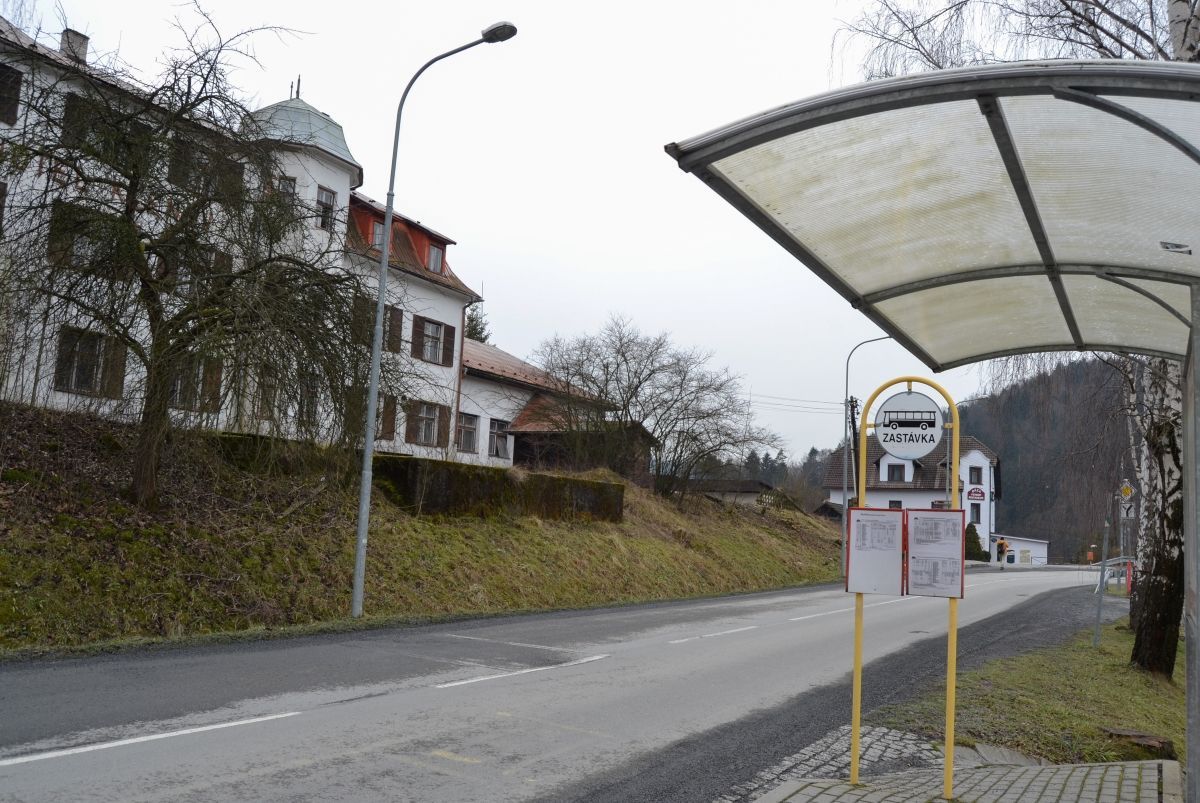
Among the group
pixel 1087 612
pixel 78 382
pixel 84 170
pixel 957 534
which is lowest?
pixel 1087 612

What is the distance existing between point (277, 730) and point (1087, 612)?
867 inches

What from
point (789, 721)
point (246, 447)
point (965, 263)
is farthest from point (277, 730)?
point (246, 447)

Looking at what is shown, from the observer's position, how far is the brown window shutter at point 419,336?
3484 centimetres

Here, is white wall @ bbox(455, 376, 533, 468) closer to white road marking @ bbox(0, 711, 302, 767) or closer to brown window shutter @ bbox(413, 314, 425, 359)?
brown window shutter @ bbox(413, 314, 425, 359)

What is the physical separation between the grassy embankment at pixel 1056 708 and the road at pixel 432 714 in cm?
75

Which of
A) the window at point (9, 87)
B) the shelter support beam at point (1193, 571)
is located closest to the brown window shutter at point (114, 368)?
the window at point (9, 87)

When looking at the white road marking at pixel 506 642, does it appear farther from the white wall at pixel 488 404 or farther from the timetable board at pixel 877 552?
the white wall at pixel 488 404

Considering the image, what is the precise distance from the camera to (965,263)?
6.53m

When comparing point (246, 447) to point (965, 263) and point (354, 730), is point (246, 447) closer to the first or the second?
point (354, 730)

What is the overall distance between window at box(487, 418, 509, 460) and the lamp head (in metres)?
26.9

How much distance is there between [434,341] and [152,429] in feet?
71.6

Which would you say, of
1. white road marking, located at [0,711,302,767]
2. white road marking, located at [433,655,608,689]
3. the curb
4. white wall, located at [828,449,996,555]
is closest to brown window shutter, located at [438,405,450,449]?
white road marking, located at [433,655,608,689]

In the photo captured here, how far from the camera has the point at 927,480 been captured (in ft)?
230

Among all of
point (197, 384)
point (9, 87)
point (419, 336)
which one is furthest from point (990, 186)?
point (419, 336)
